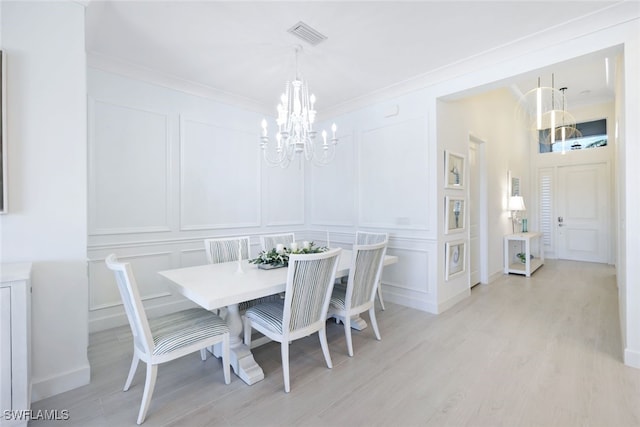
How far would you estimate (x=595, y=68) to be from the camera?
14.5 feet

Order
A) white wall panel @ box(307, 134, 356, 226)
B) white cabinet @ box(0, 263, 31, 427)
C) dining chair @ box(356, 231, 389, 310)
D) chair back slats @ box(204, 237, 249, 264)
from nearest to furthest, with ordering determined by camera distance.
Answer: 1. white cabinet @ box(0, 263, 31, 427)
2. chair back slats @ box(204, 237, 249, 264)
3. dining chair @ box(356, 231, 389, 310)
4. white wall panel @ box(307, 134, 356, 226)

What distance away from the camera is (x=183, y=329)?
192 centimetres

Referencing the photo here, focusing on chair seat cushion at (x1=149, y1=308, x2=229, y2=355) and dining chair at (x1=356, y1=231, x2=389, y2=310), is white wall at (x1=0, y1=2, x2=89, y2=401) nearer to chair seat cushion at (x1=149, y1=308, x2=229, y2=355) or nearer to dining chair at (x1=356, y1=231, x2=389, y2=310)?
chair seat cushion at (x1=149, y1=308, x2=229, y2=355)

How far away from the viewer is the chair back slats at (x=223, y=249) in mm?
2982

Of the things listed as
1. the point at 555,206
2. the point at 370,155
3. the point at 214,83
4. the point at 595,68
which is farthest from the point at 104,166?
the point at 555,206

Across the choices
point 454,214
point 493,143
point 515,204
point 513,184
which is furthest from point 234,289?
point 513,184

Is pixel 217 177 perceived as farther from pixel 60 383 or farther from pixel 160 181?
pixel 60 383

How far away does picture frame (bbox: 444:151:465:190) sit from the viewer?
3561mm

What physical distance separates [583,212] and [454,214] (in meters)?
4.78

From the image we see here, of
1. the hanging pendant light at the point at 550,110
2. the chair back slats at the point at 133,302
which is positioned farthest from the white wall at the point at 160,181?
the hanging pendant light at the point at 550,110

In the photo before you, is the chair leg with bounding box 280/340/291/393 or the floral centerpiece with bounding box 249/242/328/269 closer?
the chair leg with bounding box 280/340/291/393

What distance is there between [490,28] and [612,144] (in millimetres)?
5633

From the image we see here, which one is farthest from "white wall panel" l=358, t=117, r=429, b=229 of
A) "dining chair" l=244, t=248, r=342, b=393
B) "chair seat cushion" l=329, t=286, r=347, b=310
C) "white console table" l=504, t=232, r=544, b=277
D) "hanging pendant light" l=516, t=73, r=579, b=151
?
"hanging pendant light" l=516, t=73, r=579, b=151

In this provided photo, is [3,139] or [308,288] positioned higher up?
[3,139]
